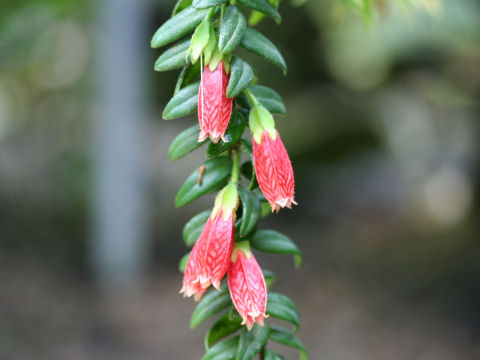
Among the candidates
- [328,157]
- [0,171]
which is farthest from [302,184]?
[0,171]

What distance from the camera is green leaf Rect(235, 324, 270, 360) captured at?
0.60 m

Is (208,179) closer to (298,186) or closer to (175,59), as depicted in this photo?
(175,59)

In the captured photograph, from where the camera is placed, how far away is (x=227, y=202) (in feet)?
2.02

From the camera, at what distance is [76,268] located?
442 cm

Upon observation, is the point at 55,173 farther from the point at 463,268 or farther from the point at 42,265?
the point at 463,268

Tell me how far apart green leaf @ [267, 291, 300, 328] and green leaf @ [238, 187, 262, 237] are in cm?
10

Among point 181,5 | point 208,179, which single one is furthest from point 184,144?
point 181,5

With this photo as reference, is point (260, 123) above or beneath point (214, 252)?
above

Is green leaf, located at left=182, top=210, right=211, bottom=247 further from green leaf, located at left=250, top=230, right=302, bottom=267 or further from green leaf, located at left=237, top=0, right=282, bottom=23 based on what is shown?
green leaf, located at left=237, top=0, right=282, bottom=23

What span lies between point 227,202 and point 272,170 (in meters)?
0.06

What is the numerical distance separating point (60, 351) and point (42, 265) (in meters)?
1.09

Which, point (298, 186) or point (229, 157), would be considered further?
point (298, 186)

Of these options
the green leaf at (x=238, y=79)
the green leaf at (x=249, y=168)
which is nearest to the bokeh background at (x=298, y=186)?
the green leaf at (x=249, y=168)

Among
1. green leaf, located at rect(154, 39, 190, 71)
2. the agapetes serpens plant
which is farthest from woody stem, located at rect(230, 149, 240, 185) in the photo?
green leaf, located at rect(154, 39, 190, 71)
